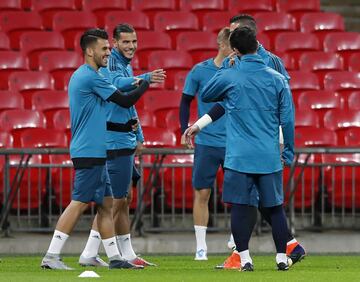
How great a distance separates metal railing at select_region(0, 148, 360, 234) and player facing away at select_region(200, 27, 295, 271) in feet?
12.8

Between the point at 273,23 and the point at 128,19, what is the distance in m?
2.04

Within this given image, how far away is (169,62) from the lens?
1784 cm

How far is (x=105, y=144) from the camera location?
11.2 m

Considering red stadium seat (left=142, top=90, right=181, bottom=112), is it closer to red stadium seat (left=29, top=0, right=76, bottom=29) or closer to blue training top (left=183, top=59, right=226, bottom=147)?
red stadium seat (left=29, top=0, right=76, bottom=29)

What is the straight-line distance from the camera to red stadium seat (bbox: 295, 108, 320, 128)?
16469mm

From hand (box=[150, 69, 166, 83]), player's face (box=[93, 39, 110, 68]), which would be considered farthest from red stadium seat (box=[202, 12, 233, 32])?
player's face (box=[93, 39, 110, 68])

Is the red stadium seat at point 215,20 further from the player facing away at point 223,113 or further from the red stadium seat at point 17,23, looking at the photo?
the player facing away at point 223,113

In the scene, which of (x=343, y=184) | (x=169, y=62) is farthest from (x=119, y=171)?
(x=169, y=62)

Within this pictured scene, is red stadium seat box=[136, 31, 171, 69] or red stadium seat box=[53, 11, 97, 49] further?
red stadium seat box=[53, 11, 97, 49]

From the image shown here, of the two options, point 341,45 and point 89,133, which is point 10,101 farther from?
point 89,133

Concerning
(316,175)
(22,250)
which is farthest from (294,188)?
(22,250)

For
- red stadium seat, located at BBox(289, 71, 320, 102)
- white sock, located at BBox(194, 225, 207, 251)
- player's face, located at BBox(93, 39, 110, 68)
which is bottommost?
white sock, located at BBox(194, 225, 207, 251)

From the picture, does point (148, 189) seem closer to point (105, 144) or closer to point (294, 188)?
point (294, 188)

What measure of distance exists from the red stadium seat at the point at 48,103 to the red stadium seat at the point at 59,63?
0.92 m
